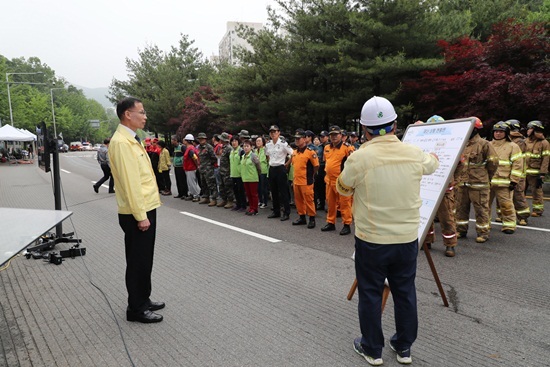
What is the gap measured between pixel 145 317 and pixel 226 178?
6.67m

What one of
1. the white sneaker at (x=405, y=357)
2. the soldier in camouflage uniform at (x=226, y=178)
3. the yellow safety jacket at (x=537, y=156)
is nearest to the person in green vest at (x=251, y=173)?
the soldier in camouflage uniform at (x=226, y=178)

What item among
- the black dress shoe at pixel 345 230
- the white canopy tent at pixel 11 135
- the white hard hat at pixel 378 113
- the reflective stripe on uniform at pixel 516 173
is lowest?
the black dress shoe at pixel 345 230

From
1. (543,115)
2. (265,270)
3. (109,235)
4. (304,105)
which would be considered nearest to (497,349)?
(265,270)

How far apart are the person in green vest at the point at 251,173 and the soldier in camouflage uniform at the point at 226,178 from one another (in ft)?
2.91

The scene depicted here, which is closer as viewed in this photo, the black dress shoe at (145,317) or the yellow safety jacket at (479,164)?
the black dress shoe at (145,317)

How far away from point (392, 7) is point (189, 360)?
13350mm

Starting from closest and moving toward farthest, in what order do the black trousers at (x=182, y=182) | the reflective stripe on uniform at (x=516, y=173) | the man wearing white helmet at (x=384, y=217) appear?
the man wearing white helmet at (x=384, y=217) < the reflective stripe on uniform at (x=516, y=173) < the black trousers at (x=182, y=182)

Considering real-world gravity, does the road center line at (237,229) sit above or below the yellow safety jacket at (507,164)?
below

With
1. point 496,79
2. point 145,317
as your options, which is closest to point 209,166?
point 145,317

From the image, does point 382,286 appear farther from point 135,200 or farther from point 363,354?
point 135,200

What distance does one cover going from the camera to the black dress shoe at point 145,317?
3.69m

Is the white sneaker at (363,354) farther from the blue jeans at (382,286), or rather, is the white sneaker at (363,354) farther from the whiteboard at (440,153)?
the whiteboard at (440,153)

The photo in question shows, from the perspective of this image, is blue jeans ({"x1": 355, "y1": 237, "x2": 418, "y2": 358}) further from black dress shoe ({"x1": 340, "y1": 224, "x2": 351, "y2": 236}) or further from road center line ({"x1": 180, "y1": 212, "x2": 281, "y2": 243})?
black dress shoe ({"x1": 340, "y1": 224, "x2": 351, "y2": 236})

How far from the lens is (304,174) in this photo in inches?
306
